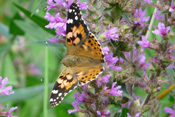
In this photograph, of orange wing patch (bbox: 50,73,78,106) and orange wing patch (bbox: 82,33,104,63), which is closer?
orange wing patch (bbox: 50,73,78,106)

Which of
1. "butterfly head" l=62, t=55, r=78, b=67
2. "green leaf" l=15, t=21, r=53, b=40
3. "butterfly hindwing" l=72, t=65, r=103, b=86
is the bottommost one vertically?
"butterfly hindwing" l=72, t=65, r=103, b=86

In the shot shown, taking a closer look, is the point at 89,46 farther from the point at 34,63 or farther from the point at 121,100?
the point at 34,63

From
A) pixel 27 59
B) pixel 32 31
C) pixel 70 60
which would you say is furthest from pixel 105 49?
pixel 27 59

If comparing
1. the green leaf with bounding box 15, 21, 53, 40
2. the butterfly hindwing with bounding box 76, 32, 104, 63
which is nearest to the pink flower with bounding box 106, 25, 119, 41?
the butterfly hindwing with bounding box 76, 32, 104, 63

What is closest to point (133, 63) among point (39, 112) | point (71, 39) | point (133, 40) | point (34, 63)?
point (133, 40)

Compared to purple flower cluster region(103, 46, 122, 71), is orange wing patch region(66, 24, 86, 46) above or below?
above

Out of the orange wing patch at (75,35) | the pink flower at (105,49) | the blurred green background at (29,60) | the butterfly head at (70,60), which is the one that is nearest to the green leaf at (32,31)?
the blurred green background at (29,60)

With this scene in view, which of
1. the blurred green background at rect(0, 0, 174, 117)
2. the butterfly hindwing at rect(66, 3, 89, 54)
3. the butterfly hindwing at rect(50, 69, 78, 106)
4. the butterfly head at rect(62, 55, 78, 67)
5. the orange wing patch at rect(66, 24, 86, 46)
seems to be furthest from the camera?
the blurred green background at rect(0, 0, 174, 117)

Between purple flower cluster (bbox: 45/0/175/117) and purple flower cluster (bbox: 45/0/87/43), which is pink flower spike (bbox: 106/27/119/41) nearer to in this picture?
purple flower cluster (bbox: 45/0/175/117)

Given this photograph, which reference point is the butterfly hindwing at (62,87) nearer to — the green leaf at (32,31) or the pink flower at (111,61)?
the pink flower at (111,61)
